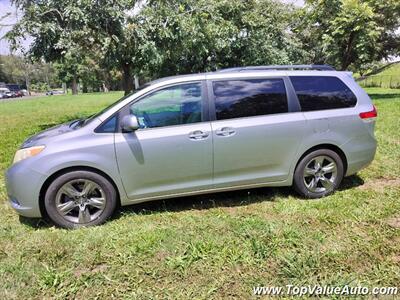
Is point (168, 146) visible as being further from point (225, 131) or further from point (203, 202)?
point (203, 202)

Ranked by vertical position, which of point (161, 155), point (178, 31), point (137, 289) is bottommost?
point (137, 289)

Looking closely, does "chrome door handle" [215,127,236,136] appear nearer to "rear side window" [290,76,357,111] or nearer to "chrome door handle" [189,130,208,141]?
"chrome door handle" [189,130,208,141]

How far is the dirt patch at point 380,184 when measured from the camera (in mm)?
4884

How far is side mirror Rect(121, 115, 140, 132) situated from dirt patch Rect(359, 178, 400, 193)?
10.6 ft

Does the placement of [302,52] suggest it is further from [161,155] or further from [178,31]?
[161,155]

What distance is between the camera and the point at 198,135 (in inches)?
159

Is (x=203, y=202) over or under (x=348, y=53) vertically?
under

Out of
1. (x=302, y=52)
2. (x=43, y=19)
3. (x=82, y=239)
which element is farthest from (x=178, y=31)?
(x=302, y=52)

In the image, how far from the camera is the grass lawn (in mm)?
2926

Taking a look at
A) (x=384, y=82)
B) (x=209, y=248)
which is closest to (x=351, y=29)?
(x=209, y=248)

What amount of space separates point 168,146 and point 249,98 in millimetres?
1170

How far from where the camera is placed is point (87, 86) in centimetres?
7188

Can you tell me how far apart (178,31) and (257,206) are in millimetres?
6478

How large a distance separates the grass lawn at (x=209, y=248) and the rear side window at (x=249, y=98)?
3.78 feet
